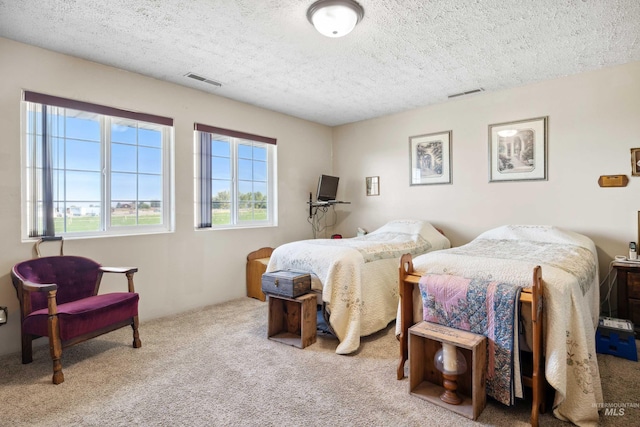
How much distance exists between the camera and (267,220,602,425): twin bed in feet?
5.78

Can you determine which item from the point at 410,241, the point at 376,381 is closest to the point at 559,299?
the point at 376,381

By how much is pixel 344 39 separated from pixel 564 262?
91.3 inches

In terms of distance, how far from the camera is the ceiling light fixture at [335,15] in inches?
86.4

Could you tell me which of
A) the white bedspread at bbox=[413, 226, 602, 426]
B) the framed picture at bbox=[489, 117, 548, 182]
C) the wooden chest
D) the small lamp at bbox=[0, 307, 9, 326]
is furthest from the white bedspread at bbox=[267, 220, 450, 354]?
the small lamp at bbox=[0, 307, 9, 326]

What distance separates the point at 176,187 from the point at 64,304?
155 cm

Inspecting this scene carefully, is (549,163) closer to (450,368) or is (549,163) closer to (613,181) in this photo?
(613,181)

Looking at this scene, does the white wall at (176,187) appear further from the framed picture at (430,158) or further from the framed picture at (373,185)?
the framed picture at (430,158)

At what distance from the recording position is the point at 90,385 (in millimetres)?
2180

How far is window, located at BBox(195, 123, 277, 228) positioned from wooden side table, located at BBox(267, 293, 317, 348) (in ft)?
4.97

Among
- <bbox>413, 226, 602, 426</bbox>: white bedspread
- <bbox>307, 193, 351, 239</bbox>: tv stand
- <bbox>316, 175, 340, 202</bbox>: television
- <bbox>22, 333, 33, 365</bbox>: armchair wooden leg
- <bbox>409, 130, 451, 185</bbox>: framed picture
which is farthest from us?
<bbox>307, 193, 351, 239</bbox>: tv stand

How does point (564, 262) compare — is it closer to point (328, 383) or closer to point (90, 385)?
point (328, 383)

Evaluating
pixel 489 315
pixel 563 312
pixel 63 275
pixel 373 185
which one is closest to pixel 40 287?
pixel 63 275

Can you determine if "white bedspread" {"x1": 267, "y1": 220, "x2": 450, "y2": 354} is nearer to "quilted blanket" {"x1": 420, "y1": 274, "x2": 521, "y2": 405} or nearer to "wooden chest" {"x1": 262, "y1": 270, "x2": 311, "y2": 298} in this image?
"wooden chest" {"x1": 262, "y1": 270, "x2": 311, "y2": 298}

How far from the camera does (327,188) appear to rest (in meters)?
5.11
